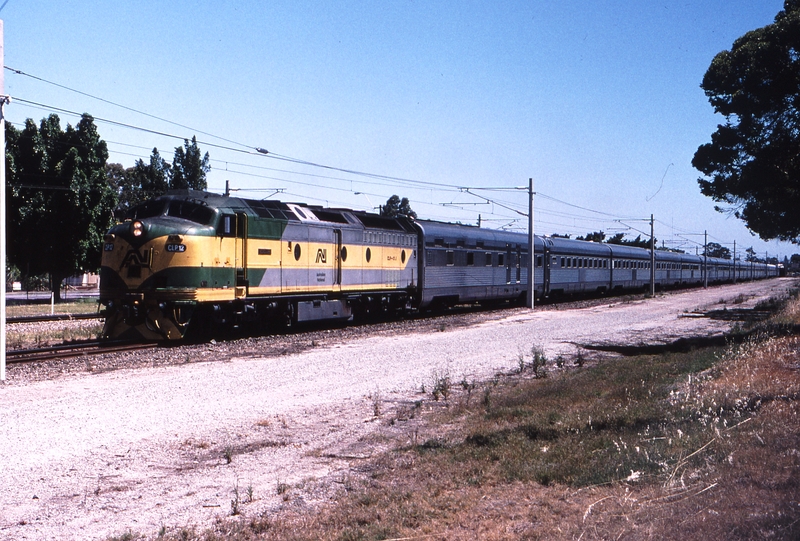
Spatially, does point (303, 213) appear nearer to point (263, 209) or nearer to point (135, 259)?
point (263, 209)

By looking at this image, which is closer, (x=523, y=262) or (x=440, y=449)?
(x=440, y=449)

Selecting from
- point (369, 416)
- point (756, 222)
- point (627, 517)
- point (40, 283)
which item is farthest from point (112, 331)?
point (40, 283)

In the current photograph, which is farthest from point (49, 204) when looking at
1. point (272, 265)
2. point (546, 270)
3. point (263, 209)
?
point (546, 270)

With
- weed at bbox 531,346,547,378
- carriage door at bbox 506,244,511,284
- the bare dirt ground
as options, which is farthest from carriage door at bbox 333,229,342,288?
carriage door at bbox 506,244,511,284

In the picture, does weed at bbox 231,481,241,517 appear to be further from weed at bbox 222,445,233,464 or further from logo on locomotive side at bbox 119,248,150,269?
logo on locomotive side at bbox 119,248,150,269

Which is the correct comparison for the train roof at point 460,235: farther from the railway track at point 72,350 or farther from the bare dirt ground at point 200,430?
the railway track at point 72,350

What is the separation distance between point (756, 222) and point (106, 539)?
27826 mm

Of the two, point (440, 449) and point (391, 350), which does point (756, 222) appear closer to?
point (391, 350)

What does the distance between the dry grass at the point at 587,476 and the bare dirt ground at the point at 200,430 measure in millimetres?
677

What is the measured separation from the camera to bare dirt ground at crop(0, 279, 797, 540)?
6543 mm

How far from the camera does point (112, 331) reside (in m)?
18.3

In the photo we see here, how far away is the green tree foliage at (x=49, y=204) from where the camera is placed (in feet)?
126

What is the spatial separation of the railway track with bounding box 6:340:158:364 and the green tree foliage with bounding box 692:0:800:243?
1912cm

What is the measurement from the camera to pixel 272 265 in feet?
67.4
